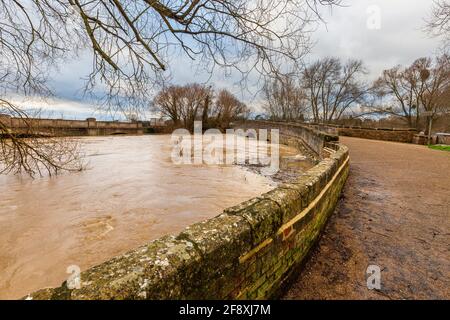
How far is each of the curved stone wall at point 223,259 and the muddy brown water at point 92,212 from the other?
2552 millimetres

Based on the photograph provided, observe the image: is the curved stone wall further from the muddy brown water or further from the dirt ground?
the muddy brown water

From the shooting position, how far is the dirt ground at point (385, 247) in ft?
7.64

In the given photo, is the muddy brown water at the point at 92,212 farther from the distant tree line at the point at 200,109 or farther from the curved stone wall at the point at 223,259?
the distant tree line at the point at 200,109

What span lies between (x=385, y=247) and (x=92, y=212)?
5555mm

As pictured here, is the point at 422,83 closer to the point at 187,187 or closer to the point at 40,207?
the point at 187,187

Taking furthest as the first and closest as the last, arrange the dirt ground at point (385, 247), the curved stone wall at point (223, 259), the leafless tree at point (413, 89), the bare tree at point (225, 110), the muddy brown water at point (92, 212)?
the bare tree at point (225, 110), the leafless tree at point (413, 89), the muddy brown water at point (92, 212), the dirt ground at point (385, 247), the curved stone wall at point (223, 259)

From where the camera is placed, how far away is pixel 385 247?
3033mm

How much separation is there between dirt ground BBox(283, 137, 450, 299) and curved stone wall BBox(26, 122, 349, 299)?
31 cm

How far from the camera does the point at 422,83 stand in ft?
89.9

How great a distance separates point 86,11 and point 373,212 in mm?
6037

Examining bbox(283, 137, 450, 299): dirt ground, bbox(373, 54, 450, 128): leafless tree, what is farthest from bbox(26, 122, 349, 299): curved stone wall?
bbox(373, 54, 450, 128): leafless tree

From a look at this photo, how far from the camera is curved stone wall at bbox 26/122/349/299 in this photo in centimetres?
116

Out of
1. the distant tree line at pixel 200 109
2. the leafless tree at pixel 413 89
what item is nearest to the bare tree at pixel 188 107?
the distant tree line at pixel 200 109
